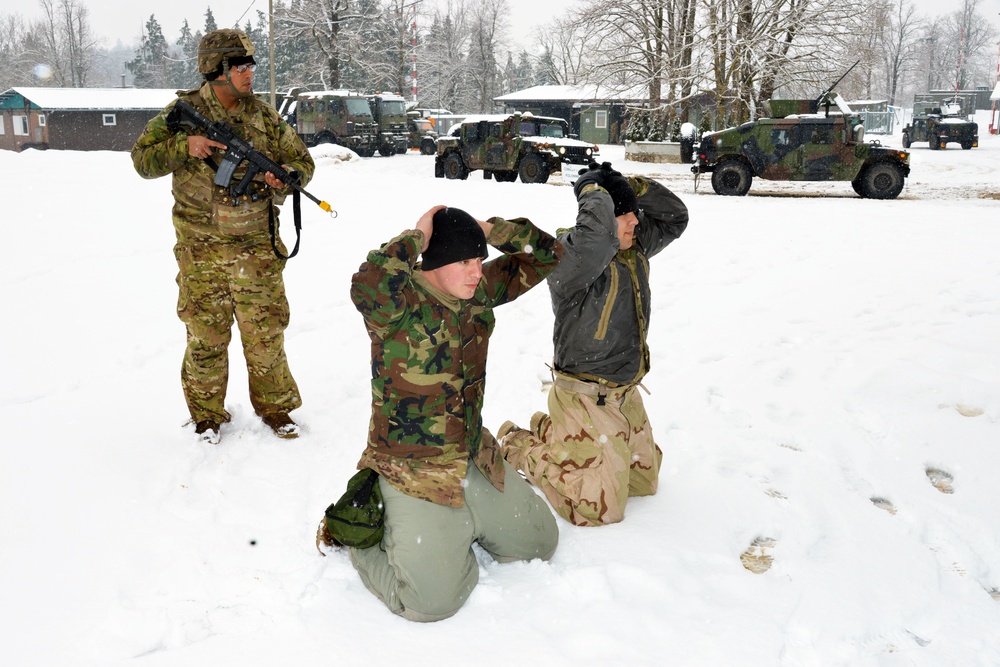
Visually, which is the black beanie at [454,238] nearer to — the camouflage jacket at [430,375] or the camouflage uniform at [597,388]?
the camouflage jacket at [430,375]

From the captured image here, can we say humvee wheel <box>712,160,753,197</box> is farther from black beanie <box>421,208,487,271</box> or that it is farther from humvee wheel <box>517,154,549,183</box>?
black beanie <box>421,208,487,271</box>

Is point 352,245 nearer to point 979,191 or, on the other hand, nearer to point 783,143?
point 783,143

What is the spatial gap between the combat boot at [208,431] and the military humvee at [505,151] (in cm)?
1314

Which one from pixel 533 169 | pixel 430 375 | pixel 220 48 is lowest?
pixel 430 375

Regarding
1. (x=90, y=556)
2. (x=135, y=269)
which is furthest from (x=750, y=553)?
(x=135, y=269)

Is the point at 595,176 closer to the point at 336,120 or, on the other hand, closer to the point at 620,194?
the point at 620,194

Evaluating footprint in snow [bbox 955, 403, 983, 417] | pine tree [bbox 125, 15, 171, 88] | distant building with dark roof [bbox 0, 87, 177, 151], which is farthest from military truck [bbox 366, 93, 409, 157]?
pine tree [bbox 125, 15, 171, 88]

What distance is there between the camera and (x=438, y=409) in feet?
9.50

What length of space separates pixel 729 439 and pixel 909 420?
3.49 ft

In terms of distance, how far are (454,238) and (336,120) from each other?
22.9m

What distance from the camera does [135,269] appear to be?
7.25 meters

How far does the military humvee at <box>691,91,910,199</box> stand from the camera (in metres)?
13.7

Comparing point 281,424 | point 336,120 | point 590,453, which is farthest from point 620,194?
point 336,120

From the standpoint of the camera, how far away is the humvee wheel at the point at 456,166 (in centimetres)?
1788
